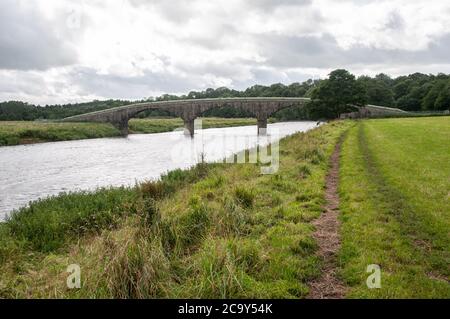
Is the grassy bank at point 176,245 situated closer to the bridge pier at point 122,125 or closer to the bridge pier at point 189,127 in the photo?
the bridge pier at point 189,127

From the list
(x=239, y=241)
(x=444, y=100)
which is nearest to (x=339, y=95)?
(x=444, y=100)

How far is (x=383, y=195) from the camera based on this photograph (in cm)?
1271

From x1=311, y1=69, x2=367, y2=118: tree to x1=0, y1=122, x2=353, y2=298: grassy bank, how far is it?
63.5 m

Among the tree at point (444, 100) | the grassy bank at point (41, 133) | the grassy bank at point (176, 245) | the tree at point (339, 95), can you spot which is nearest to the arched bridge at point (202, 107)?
the grassy bank at point (41, 133)

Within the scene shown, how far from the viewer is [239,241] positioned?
27.7 ft

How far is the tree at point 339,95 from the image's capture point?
7588 centimetres

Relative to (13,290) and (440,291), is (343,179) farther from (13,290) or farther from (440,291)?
(13,290)

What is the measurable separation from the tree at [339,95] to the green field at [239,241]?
6165cm

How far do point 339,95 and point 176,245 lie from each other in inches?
2843

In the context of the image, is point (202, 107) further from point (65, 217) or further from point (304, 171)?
point (65, 217)

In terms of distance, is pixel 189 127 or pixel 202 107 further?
pixel 202 107

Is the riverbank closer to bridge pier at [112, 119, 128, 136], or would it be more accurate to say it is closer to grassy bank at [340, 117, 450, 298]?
bridge pier at [112, 119, 128, 136]

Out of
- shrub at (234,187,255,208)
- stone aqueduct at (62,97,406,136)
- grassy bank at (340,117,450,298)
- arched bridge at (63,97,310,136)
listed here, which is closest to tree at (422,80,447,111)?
stone aqueduct at (62,97,406,136)

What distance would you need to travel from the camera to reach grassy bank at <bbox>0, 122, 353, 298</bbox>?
693 cm
